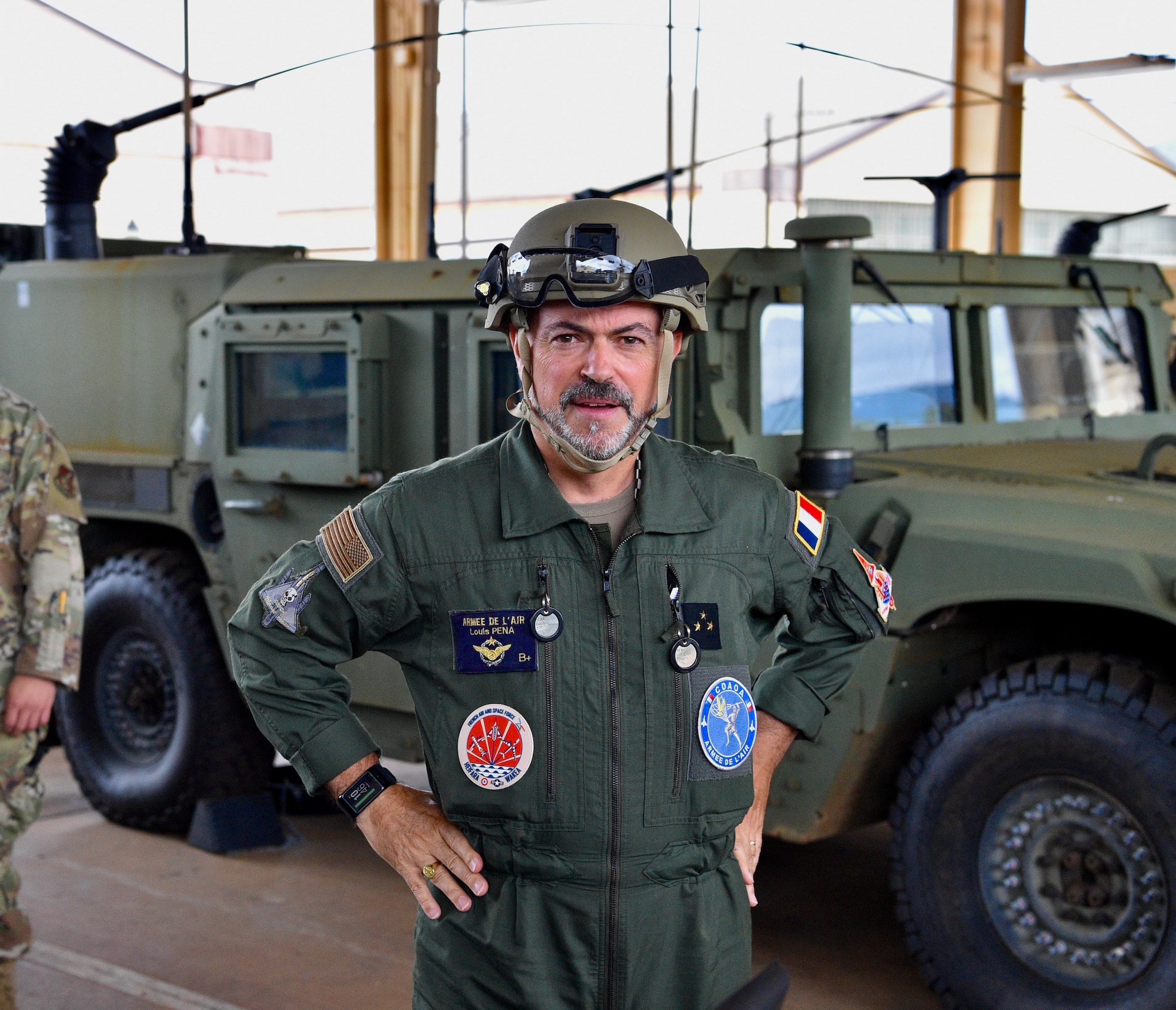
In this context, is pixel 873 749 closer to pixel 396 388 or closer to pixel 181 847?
pixel 396 388

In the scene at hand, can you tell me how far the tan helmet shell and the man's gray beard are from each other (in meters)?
0.14

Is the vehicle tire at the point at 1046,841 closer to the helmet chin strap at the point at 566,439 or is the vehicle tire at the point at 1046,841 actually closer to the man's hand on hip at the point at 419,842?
the helmet chin strap at the point at 566,439

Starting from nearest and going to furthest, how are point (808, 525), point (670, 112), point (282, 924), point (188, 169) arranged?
point (808, 525) < point (282, 924) < point (670, 112) < point (188, 169)

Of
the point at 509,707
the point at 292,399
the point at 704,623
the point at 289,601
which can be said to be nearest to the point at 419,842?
the point at 509,707

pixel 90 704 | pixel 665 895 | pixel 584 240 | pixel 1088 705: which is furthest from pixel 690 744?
pixel 90 704

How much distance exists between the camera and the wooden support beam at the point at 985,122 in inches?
360

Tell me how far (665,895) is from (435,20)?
8.22m

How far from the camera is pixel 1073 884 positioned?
3.14 meters

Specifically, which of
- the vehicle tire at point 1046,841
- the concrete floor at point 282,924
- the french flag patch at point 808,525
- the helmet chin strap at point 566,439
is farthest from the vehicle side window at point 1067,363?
the helmet chin strap at point 566,439

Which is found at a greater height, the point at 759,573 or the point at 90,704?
the point at 759,573

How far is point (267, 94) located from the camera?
10.1m

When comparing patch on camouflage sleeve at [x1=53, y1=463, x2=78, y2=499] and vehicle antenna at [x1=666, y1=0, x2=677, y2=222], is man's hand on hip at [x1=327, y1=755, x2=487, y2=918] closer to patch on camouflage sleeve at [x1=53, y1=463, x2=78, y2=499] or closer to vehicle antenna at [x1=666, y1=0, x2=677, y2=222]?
patch on camouflage sleeve at [x1=53, y1=463, x2=78, y2=499]

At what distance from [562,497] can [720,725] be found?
362 mm

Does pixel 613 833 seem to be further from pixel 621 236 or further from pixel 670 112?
pixel 670 112
